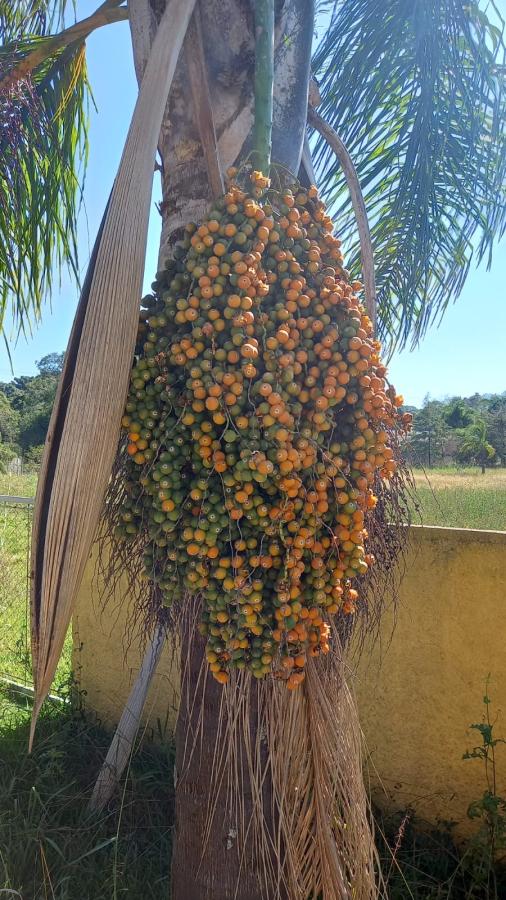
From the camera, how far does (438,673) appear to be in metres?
2.76

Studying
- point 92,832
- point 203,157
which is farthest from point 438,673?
point 203,157

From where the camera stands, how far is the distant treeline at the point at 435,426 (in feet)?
90.0

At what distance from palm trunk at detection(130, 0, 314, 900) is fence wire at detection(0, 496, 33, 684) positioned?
2473 mm

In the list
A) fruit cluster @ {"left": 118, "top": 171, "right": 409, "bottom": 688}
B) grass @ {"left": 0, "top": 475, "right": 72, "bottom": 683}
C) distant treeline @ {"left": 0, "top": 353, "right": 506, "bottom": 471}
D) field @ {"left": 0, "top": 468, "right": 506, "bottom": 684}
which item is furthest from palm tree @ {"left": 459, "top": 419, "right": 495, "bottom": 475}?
fruit cluster @ {"left": 118, "top": 171, "right": 409, "bottom": 688}

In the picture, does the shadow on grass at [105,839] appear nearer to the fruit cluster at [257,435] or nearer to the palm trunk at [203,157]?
the palm trunk at [203,157]

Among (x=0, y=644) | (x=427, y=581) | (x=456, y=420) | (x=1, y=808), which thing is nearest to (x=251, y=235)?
(x=427, y=581)

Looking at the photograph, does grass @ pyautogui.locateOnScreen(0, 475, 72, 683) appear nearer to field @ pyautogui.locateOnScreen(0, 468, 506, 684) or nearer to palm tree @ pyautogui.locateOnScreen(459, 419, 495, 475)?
field @ pyautogui.locateOnScreen(0, 468, 506, 684)

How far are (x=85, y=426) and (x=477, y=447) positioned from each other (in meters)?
28.2

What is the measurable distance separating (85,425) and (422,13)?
2524 mm

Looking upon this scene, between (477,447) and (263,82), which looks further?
(477,447)

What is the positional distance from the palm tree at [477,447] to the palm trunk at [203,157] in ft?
87.2

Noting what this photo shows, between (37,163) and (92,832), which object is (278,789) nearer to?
(92,832)

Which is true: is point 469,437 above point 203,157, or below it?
below

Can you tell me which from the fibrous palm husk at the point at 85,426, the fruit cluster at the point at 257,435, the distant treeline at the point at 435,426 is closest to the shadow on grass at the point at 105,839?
the fruit cluster at the point at 257,435
